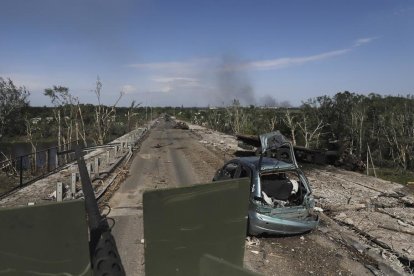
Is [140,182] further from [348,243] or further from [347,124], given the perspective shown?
[347,124]

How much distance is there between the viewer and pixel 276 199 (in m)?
9.37

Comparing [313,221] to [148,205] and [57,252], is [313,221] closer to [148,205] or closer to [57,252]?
[148,205]

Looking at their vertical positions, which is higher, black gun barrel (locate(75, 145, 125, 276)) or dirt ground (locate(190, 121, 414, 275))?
black gun barrel (locate(75, 145, 125, 276))

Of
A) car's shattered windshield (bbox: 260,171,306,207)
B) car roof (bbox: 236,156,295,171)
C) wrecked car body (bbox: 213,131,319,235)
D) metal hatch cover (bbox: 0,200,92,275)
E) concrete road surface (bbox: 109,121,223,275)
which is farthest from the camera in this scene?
car's shattered windshield (bbox: 260,171,306,207)

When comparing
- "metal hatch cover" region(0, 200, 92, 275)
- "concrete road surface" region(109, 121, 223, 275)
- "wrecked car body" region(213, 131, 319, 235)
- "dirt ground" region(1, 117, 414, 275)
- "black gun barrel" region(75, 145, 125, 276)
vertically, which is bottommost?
"concrete road surface" region(109, 121, 223, 275)

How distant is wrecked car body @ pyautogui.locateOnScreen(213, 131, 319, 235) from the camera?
8797 mm

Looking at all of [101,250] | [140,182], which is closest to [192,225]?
[101,250]

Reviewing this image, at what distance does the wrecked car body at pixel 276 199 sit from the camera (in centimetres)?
880

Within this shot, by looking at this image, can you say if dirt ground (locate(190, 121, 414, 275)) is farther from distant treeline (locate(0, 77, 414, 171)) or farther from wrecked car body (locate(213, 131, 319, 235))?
distant treeline (locate(0, 77, 414, 171))

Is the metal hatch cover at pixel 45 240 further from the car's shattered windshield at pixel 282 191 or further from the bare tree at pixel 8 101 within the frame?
the bare tree at pixel 8 101

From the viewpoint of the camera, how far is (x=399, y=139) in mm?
51688

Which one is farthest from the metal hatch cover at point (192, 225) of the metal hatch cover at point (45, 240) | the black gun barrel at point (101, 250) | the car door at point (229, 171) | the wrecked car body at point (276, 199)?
the car door at point (229, 171)

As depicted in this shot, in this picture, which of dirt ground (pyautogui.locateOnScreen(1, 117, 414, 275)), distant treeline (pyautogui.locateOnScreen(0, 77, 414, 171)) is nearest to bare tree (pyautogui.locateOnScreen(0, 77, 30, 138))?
distant treeline (pyautogui.locateOnScreen(0, 77, 414, 171))

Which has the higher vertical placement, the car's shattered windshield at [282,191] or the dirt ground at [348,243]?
the car's shattered windshield at [282,191]
